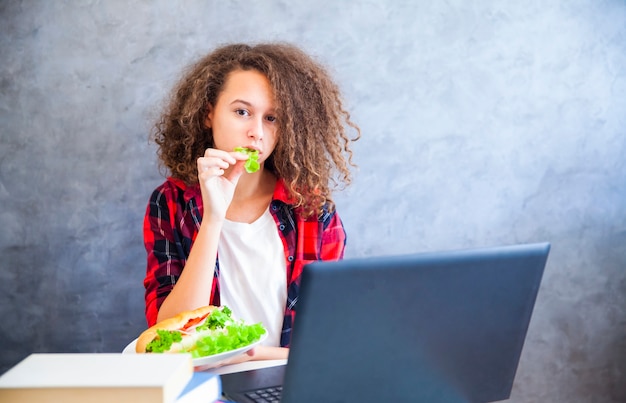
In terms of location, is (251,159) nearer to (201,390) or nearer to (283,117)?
(283,117)

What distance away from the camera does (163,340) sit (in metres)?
1.27

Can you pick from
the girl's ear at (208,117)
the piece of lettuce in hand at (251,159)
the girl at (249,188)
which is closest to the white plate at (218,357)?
the girl at (249,188)

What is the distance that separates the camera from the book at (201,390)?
0.92 metres

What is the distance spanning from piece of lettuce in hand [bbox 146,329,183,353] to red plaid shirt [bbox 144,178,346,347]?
0.52 m

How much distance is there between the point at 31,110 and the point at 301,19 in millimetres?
896

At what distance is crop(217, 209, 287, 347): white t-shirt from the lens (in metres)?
1.88

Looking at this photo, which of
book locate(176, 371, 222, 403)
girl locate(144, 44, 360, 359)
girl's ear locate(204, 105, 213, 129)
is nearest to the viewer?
book locate(176, 371, 222, 403)

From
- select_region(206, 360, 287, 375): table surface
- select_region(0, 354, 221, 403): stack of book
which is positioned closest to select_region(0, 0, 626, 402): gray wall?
select_region(206, 360, 287, 375): table surface

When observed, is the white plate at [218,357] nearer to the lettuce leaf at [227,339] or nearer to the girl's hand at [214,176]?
the lettuce leaf at [227,339]

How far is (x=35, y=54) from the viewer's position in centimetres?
211

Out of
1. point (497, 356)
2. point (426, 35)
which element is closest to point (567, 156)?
point (426, 35)

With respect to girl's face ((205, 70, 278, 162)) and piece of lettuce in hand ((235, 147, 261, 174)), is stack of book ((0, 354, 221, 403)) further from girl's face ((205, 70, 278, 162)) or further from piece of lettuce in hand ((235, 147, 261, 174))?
girl's face ((205, 70, 278, 162))

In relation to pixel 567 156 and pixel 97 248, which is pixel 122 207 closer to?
pixel 97 248

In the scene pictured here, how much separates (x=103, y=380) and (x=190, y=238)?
3.62 ft
